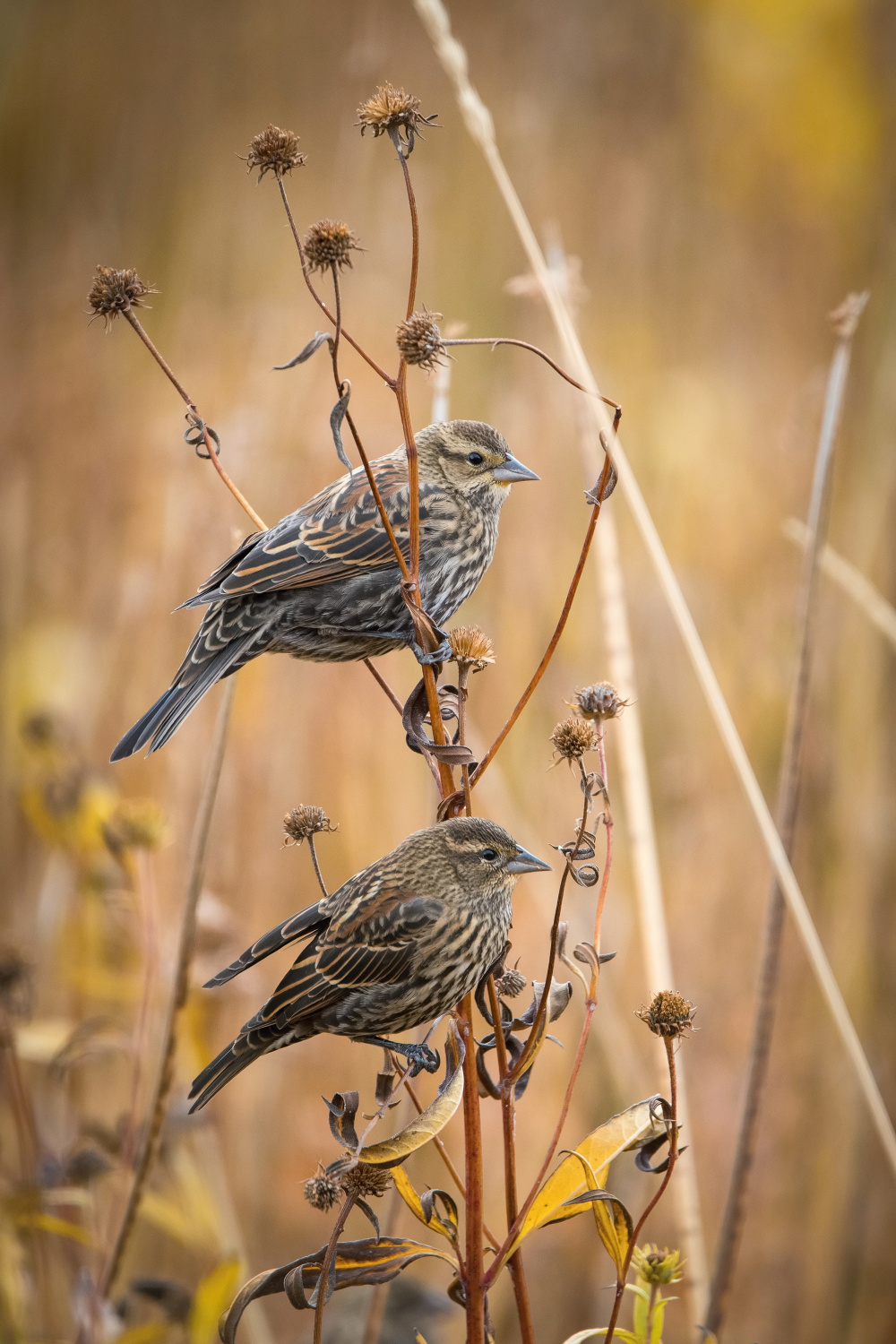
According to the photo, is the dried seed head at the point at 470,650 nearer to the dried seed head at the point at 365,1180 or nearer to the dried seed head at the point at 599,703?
the dried seed head at the point at 599,703

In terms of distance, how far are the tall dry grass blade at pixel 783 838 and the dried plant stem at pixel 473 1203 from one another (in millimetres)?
777

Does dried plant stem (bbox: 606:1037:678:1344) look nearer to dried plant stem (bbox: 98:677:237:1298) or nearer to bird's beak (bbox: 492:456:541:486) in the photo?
dried plant stem (bbox: 98:677:237:1298)

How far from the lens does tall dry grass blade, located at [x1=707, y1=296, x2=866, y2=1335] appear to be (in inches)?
68.8

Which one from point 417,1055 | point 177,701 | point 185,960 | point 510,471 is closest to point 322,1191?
point 417,1055

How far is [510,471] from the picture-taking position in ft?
7.18

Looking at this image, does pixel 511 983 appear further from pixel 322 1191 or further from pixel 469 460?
pixel 469 460

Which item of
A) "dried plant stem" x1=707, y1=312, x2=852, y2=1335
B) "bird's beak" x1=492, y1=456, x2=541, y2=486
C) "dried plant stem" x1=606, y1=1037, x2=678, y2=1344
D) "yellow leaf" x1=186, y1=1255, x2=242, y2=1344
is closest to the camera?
"dried plant stem" x1=606, y1=1037, x2=678, y2=1344

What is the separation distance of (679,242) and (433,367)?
8.68ft

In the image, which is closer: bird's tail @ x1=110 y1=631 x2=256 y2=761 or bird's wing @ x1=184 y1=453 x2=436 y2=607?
bird's tail @ x1=110 y1=631 x2=256 y2=761

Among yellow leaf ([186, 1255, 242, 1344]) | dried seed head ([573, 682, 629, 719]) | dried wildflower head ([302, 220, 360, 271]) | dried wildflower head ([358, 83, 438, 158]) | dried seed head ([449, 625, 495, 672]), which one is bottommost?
yellow leaf ([186, 1255, 242, 1344])

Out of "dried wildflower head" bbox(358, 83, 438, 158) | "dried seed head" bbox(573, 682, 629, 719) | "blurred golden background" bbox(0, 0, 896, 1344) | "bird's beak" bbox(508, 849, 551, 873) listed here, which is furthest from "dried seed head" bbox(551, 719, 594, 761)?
"blurred golden background" bbox(0, 0, 896, 1344)

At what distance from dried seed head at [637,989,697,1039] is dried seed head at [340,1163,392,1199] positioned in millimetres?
328

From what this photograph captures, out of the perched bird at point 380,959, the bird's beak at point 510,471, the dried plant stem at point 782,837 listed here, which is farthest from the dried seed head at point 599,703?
the bird's beak at point 510,471

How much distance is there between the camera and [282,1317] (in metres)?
2.87
